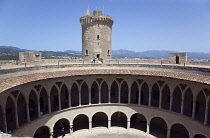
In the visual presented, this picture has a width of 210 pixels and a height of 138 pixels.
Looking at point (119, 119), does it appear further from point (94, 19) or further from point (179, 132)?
point (94, 19)

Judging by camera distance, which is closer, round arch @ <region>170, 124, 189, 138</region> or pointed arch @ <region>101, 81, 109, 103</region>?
round arch @ <region>170, 124, 189, 138</region>

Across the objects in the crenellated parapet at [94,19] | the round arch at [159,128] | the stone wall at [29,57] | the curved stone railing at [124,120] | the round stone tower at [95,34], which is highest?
the crenellated parapet at [94,19]

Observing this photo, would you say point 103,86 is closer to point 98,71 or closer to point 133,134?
point 98,71

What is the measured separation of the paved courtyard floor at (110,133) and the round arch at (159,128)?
153 cm

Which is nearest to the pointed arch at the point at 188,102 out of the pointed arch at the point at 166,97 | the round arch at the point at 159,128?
the pointed arch at the point at 166,97

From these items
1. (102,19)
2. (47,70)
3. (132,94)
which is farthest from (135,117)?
(102,19)

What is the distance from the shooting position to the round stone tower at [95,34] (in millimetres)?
32844

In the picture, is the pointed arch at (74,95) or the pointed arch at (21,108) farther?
the pointed arch at (74,95)

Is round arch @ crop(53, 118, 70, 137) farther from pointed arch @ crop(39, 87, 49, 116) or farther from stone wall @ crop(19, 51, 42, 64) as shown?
stone wall @ crop(19, 51, 42, 64)

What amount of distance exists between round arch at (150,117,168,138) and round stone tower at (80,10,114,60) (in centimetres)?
1626

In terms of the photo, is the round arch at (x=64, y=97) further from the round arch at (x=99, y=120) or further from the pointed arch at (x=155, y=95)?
the pointed arch at (x=155, y=95)

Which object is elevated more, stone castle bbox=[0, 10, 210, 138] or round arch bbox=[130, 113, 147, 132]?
stone castle bbox=[0, 10, 210, 138]

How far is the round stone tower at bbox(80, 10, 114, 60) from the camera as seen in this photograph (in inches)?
1293

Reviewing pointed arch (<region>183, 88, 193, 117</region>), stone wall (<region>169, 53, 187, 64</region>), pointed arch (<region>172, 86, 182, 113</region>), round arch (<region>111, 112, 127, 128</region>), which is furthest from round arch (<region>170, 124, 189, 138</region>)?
stone wall (<region>169, 53, 187, 64</region>)
